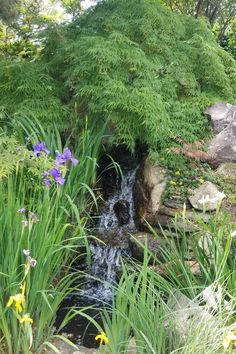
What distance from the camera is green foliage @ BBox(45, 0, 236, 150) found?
12.2 ft

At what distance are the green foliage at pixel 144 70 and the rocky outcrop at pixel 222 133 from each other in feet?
0.39

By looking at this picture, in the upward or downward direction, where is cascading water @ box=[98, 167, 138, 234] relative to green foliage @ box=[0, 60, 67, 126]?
downward

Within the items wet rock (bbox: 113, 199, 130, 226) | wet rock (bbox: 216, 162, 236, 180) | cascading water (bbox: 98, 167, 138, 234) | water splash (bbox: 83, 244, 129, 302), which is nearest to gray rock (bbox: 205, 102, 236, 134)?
wet rock (bbox: 216, 162, 236, 180)

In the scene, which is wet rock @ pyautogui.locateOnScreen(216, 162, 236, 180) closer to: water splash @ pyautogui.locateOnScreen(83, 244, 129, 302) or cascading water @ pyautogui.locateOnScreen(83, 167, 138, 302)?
cascading water @ pyautogui.locateOnScreen(83, 167, 138, 302)

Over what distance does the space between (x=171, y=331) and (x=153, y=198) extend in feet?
6.84

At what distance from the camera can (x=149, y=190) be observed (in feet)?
12.7

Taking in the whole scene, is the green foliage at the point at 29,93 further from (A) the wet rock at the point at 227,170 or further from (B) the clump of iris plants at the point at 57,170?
(A) the wet rock at the point at 227,170

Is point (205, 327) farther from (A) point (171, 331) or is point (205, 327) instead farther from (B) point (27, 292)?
(B) point (27, 292)

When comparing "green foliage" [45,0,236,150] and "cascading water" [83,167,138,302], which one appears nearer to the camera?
"cascading water" [83,167,138,302]

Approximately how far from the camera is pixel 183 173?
156 inches

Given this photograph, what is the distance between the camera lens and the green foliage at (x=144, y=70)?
3.71 meters

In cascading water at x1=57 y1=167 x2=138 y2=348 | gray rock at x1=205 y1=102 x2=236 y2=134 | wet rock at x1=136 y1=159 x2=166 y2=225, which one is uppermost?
gray rock at x1=205 y1=102 x2=236 y2=134

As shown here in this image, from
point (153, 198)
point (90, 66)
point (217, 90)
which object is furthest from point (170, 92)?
→ point (153, 198)

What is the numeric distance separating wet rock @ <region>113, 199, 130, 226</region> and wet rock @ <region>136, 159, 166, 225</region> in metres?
0.17
